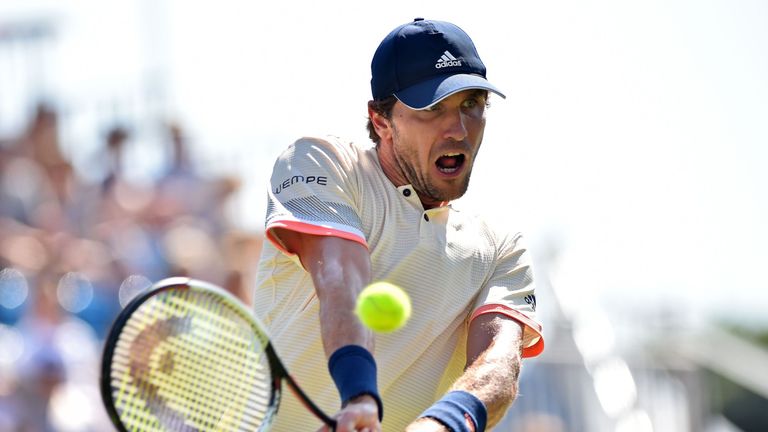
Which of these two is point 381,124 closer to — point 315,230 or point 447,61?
point 447,61

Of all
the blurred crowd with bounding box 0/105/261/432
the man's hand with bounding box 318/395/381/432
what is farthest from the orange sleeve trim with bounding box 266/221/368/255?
the blurred crowd with bounding box 0/105/261/432

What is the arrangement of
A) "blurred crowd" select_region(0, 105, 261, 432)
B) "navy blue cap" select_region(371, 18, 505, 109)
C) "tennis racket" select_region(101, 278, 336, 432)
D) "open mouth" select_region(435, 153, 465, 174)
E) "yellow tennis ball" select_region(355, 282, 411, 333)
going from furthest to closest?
"blurred crowd" select_region(0, 105, 261, 432) → "open mouth" select_region(435, 153, 465, 174) → "navy blue cap" select_region(371, 18, 505, 109) → "tennis racket" select_region(101, 278, 336, 432) → "yellow tennis ball" select_region(355, 282, 411, 333)

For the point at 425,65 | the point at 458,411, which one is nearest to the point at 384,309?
the point at 458,411

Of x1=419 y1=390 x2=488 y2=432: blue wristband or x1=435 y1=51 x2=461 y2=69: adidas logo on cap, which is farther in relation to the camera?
x1=435 y1=51 x2=461 y2=69: adidas logo on cap

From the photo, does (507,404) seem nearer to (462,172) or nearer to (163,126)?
(462,172)

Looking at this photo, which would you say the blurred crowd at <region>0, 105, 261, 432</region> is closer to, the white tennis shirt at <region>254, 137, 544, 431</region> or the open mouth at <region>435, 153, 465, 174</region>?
the white tennis shirt at <region>254, 137, 544, 431</region>

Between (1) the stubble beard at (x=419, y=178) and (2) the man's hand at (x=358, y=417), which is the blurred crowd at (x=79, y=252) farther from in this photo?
(2) the man's hand at (x=358, y=417)

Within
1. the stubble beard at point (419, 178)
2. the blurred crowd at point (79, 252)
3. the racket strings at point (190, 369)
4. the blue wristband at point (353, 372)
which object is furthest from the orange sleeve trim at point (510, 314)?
the blurred crowd at point (79, 252)

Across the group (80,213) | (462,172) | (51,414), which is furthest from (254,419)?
(80,213)

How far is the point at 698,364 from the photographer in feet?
38.6

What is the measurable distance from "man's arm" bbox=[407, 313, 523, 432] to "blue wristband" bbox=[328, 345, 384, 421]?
19.9 inches

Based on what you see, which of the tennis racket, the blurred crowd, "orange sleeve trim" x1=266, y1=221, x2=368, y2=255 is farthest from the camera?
the blurred crowd

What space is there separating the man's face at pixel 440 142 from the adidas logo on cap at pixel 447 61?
0.12 metres

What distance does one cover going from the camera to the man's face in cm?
491
